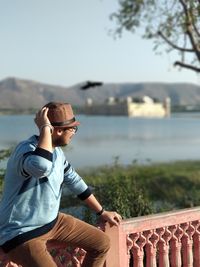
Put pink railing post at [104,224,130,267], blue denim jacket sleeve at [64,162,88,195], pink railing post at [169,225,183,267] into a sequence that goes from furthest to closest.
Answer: pink railing post at [169,225,183,267]
pink railing post at [104,224,130,267]
blue denim jacket sleeve at [64,162,88,195]

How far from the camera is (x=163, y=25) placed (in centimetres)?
1786

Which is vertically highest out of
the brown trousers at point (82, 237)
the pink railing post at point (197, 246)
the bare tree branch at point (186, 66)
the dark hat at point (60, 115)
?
the bare tree branch at point (186, 66)

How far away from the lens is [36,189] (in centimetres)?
334

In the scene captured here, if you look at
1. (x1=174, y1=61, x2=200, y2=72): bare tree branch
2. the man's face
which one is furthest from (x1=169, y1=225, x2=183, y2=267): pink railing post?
(x1=174, y1=61, x2=200, y2=72): bare tree branch

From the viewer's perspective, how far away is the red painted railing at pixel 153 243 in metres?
4.14

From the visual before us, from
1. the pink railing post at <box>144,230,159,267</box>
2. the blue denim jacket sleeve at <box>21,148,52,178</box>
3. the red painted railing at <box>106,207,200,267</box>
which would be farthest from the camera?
the pink railing post at <box>144,230,159,267</box>

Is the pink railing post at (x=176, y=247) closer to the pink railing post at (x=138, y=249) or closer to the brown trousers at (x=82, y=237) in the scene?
the pink railing post at (x=138, y=249)

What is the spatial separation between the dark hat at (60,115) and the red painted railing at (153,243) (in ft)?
3.38

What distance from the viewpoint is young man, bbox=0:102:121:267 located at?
3.22 m

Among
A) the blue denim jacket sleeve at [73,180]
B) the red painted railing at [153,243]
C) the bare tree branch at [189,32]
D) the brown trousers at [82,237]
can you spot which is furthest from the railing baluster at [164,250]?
the bare tree branch at [189,32]

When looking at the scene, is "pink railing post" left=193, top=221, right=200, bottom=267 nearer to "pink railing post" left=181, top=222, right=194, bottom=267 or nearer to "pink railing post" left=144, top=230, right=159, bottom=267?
"pink railing post" left=181, top=222, right=194, bottom=267

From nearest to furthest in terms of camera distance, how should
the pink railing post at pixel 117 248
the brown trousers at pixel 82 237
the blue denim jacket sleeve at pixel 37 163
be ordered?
the blue denim jacket sleeve at pixel 37 163 < the brown trousers at pixel 82 237 < the pink railing post at pixel 117 248

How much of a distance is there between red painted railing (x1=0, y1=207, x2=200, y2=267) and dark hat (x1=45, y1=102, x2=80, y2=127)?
1029 millimetres

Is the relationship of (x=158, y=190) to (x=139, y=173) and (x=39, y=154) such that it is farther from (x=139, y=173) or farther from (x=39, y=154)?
(x=39, y=154)
